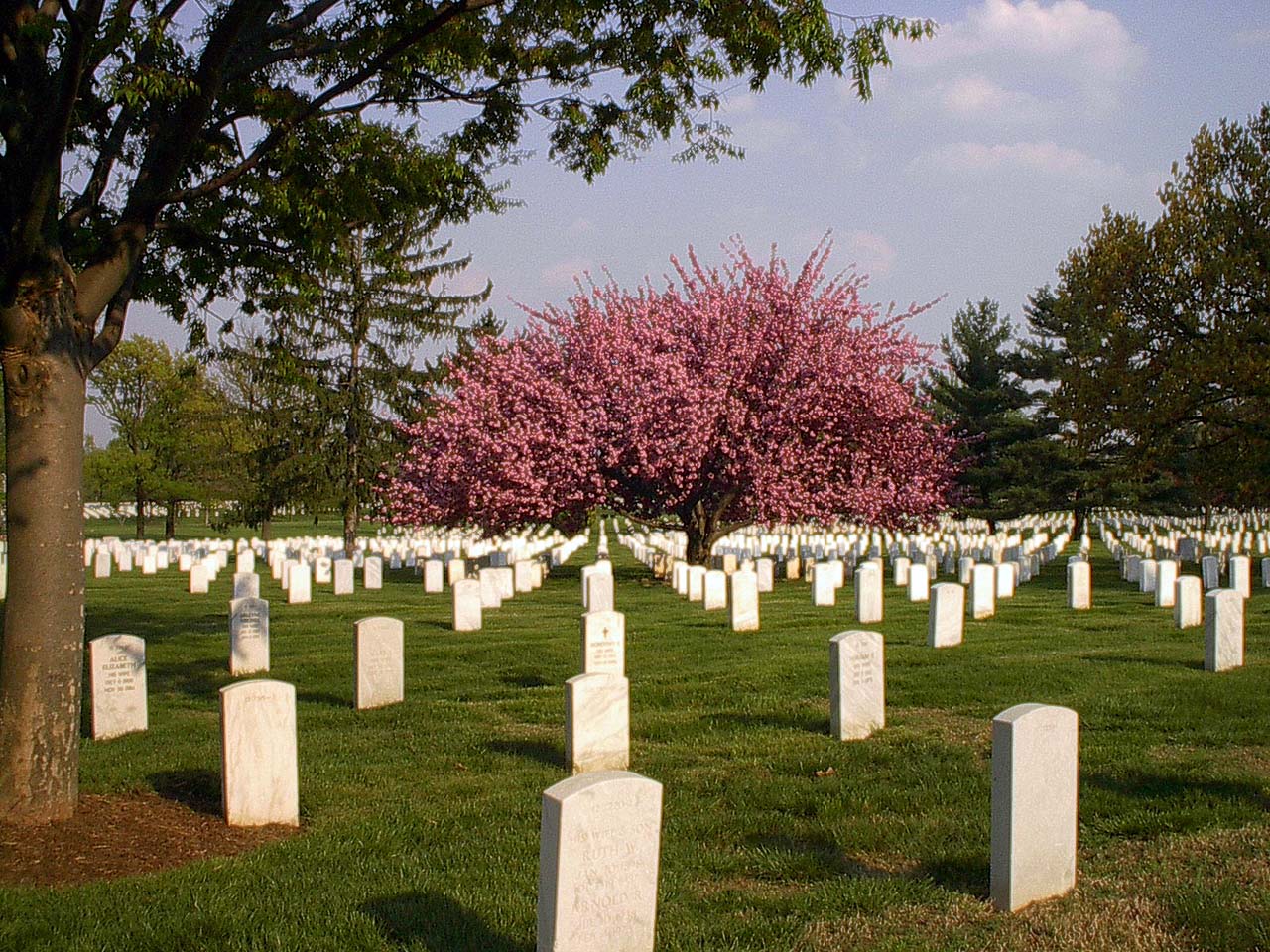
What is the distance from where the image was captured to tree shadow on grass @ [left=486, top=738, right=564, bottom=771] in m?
8.60

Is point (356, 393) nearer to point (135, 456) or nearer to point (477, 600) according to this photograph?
point (135, 456)

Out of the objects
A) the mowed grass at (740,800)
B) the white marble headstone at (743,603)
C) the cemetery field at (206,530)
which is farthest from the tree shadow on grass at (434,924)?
the cemetery field at (206,530)

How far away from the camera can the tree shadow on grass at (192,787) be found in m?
7.24

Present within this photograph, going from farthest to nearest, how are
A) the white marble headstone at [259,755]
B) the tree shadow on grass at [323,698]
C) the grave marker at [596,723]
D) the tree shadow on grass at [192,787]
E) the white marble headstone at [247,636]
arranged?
the white marble headstone at [247,636]
the tree shadow on grass at [323,698]
the grave marker at [596,723]
the tree shadow on grass at [192,787]
the white marble headstone at [259,755]

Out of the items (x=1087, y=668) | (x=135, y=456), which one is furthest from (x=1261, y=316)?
(x=135, y=456)

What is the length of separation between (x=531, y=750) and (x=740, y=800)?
7.35 feet

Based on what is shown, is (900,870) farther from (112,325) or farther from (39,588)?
(112,325)

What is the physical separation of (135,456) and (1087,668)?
4186 cm

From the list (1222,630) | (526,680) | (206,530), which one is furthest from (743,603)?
(206,530)

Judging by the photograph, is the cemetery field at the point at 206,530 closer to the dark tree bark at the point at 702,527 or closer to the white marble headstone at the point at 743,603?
the dark tree bark at the point at 702,527

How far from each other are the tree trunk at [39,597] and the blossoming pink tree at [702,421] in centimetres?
1997

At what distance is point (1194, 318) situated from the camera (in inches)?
1080

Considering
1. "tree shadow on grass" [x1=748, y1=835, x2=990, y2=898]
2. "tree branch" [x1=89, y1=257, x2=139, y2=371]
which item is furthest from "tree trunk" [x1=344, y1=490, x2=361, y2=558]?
"tree shadow on grass" [x1=748, y1=835, x2=990, y2=898]

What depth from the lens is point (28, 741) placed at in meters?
6.50
